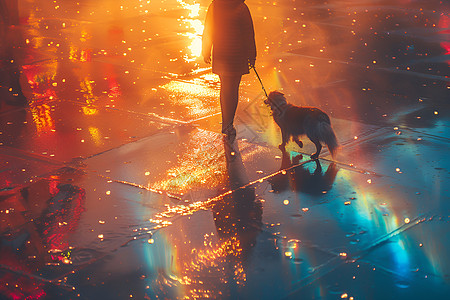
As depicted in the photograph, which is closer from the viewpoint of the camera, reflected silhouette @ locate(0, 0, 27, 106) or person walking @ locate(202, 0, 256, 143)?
person walking @ locate(202, 0, 256, 143)

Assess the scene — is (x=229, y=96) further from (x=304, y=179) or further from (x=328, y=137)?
(x=304, y=179)

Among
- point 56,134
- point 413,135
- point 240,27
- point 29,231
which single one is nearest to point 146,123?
point 56,134

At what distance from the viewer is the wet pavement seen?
446cm

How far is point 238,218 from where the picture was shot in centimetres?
541

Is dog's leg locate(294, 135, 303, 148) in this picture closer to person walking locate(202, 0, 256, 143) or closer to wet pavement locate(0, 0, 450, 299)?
wet pavement locate(0, 0, 450, 299)

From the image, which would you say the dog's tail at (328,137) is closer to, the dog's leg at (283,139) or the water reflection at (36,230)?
the dog's leg at (283,139)

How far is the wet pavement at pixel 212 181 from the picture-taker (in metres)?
4.46

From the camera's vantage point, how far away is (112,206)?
5613mm

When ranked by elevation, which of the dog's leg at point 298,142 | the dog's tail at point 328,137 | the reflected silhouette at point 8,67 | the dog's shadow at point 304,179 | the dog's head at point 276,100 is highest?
the dog's head at point 276,100

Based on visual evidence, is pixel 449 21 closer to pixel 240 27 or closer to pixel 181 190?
pixel 240 27

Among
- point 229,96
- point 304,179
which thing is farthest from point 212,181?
point 229,96

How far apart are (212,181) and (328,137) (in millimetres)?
1426

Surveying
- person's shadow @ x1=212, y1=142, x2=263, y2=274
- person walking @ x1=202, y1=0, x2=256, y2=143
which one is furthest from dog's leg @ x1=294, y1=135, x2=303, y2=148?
person walking @ x1=202, y1=0, x2=256, y2=143

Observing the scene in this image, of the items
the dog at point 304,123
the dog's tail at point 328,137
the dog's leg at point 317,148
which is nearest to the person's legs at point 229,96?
the dog at point 304,123
